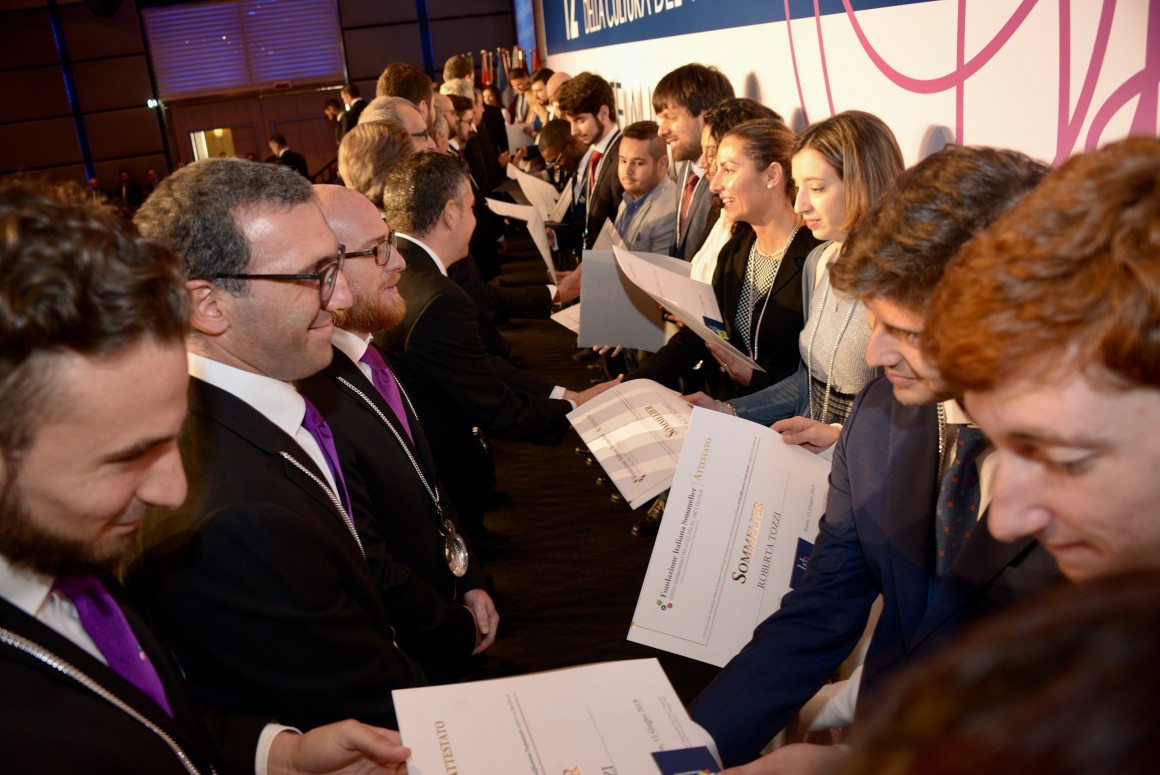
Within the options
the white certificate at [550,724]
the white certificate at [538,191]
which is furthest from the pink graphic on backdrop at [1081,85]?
the white certificate at [538,191]

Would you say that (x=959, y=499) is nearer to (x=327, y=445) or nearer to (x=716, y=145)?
(x=327, y=445)

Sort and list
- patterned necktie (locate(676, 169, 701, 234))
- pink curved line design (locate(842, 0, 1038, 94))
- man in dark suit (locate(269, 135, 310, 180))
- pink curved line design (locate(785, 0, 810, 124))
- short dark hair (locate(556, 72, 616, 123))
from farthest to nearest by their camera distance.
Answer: man in dark suit (locate(269, 135, 310, 180)) < short dark hair (locate(556, 72, 616, 123)) < patterned necktie (locate(676, 169, 701, 234)) < pink curved line design (locate(785, 0, 810, 124)) < pink curved line design (locate(842, 0, 1038, 94))

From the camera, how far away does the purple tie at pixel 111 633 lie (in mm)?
1127

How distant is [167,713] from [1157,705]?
1159 millimetres

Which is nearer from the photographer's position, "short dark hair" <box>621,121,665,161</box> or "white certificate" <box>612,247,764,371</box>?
"white certificate" <box>612,247,764,371</box>

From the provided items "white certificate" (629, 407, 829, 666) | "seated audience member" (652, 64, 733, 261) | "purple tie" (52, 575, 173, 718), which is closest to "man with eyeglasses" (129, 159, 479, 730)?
"purple tie" (52, 575, 173, 718)

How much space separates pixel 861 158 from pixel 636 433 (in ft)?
3.13

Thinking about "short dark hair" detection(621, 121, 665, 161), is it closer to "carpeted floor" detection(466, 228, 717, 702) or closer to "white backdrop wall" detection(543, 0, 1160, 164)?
"white backdrop wall" detection(543, 0, 1160, 164)

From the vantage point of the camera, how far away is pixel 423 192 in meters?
2.95

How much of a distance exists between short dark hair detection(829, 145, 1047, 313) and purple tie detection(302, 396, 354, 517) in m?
1.04

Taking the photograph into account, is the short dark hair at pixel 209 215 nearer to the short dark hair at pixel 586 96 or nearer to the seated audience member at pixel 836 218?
the seated audience member at pixel 836 218

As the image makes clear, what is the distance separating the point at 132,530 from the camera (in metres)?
1.07

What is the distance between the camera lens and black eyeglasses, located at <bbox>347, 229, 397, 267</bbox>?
2.33 m

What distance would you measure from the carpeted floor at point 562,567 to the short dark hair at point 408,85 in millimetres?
2344
